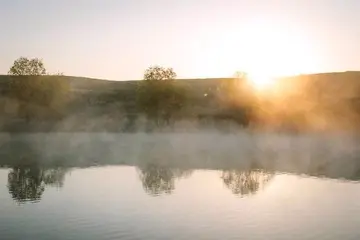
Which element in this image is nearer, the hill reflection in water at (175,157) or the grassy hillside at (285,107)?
the hill reflection in water at (175,157)

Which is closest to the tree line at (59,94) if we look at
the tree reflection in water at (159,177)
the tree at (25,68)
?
the tree at (25,68)

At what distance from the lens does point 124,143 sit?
13000 cm

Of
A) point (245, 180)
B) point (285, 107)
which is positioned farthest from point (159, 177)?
point (285, 107)

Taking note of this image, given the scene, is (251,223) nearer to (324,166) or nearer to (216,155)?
(324,166)

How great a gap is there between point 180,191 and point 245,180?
37.3 feet

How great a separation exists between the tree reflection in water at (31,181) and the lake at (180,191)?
0.12 metres

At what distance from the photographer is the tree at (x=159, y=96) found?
6329 inches

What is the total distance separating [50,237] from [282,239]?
1575 cm

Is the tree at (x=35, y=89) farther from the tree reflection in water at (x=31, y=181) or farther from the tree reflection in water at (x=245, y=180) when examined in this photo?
the tree reflection in water at (x=245, y=180)

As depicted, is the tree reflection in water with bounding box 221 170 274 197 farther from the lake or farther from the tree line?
the tree line

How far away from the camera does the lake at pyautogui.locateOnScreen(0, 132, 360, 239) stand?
137 ft

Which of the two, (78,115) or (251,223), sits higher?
(78,115)

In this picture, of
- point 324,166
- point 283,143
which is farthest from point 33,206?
point 283,143

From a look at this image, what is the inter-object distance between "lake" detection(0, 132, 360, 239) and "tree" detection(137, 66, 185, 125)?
3893 centimetres
